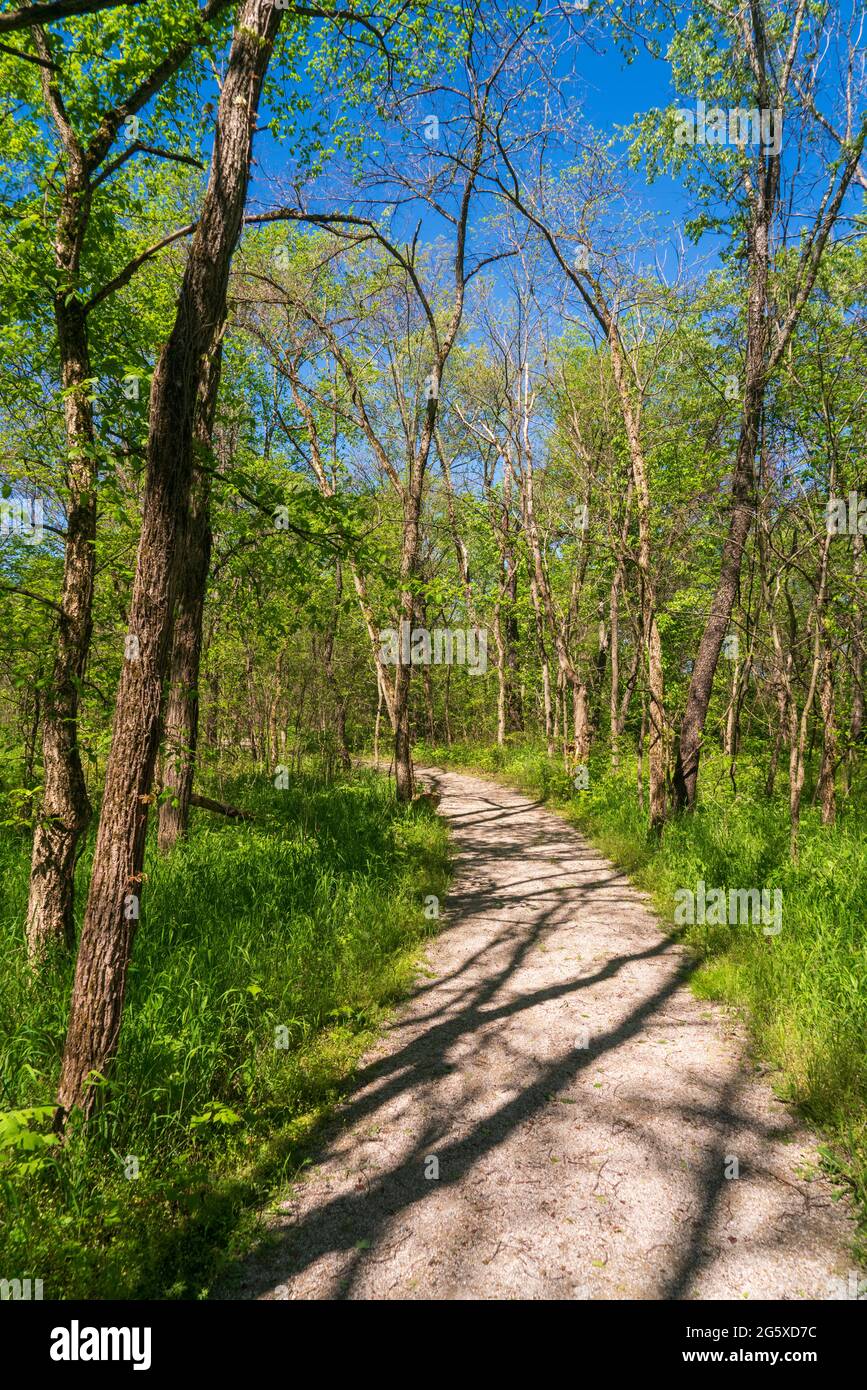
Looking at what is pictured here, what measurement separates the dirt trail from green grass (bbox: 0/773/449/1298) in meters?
0.27

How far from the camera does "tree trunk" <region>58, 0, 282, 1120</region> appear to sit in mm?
3230

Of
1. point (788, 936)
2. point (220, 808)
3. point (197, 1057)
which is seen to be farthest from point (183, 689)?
point (788, 936)

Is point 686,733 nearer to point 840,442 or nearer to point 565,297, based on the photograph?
point 840,442

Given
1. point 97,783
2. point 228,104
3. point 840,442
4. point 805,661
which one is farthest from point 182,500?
point 805,661

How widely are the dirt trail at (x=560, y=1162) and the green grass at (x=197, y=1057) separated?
272mm

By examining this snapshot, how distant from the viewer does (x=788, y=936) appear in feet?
16.4

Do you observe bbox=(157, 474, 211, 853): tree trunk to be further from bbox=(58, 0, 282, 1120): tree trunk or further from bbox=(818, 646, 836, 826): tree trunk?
bbox=(818, 646, 836, 826): tree trunk

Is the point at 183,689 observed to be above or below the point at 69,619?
below

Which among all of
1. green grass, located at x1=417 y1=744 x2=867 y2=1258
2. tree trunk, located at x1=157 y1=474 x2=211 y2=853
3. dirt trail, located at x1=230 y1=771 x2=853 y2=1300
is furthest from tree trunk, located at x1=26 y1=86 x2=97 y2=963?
green grass, located at x1=417 y1=744 x2=867 y2=1258

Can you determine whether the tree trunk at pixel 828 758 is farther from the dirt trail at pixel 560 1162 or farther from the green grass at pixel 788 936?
the dirt trail at pixel 560 1162

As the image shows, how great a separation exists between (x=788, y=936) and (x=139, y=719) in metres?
5.03

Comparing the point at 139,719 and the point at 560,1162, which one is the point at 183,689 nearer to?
the point at 139,719

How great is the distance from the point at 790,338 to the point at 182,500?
7.65m

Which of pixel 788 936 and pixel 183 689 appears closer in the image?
pixel 788 936
